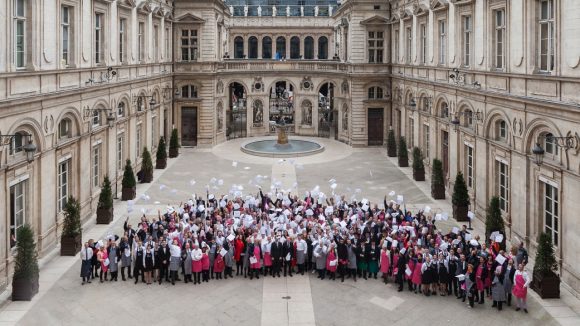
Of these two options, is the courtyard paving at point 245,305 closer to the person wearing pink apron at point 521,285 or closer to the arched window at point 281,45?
the person wearing pink apron at point 521,285

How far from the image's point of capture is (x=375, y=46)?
4638 centimetres

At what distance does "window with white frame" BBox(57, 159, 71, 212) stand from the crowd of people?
431cm

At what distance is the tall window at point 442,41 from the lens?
1216 inches

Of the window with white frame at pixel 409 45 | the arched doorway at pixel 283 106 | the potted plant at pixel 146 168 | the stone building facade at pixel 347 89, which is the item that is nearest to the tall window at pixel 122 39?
the stone building facade at pixel 347 89

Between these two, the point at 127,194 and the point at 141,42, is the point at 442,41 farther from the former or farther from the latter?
the point at 127,194

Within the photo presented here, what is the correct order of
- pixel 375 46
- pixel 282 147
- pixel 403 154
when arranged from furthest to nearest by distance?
pixel 282 147
pixel 375 46
pixel 403 154

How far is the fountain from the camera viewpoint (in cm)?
4396

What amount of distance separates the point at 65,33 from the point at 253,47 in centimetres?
5770

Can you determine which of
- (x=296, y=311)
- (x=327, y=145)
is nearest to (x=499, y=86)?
(x=296, y=311)

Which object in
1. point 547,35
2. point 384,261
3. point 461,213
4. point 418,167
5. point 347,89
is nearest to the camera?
point 384,261

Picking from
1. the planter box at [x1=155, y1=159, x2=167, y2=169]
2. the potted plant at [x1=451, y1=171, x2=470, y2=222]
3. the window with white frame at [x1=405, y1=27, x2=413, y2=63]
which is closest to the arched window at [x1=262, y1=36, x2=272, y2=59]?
the window with white frame at [x1=405, y1=27, x2=413, y2=63]

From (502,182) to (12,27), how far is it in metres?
18.9

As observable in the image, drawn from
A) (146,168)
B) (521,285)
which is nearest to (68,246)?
(146,168)

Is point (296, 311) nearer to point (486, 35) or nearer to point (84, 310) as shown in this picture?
point (84, 310)
